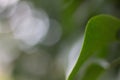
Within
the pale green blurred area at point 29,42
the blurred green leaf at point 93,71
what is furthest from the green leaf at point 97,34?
the pale green blurred area at point 29,42

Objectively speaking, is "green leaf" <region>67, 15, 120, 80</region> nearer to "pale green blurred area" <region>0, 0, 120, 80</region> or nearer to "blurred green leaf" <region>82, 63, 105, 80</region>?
"blurred green leaf" <region>82, 63, 105, 80</region>

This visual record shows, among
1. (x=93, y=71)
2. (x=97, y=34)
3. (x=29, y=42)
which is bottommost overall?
(x=29, y=42)

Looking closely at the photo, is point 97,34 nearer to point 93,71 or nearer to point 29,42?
point 93,71

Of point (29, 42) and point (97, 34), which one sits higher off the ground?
point (97, 34)

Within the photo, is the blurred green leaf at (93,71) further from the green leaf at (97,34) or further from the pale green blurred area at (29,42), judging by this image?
the pale green blurred area at (29,42)

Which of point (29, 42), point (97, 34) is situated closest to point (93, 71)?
point (97, 34)

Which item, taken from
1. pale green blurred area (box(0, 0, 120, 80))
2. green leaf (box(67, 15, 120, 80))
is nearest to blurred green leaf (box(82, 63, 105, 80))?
green leaf (box(67, 15, 120, 80))

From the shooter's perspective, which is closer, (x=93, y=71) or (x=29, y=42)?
(x=93, y=71)

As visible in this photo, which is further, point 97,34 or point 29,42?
point 29,42

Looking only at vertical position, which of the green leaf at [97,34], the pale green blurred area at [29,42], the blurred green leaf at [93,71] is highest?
the green leaf at [97,34]
